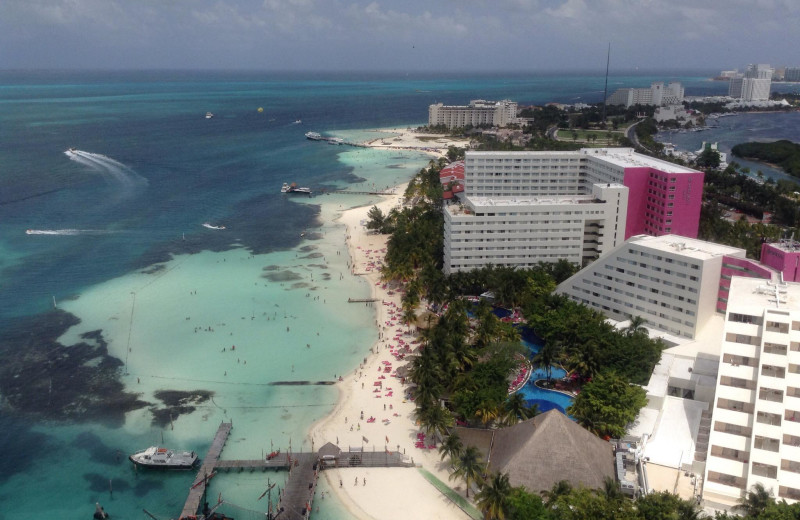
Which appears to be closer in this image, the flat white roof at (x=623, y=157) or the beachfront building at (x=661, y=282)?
the beachfront building at (x=661, y=282)

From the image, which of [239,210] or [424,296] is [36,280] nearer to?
[239,210]

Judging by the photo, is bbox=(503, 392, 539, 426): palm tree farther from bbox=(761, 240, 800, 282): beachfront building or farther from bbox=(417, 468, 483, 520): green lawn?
bbox=(761, 240, 800, 282): beachfront building

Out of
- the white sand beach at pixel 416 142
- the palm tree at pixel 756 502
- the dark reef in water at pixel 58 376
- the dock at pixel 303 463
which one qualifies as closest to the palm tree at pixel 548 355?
the dock at pixel 303 463

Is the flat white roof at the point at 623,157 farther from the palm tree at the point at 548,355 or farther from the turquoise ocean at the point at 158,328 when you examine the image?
the palm tree at the point at 548,355

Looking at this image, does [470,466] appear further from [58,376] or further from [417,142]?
[417,142]

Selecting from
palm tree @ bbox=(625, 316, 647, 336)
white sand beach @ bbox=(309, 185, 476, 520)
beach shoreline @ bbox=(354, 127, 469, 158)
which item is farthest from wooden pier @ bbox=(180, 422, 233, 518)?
beach shoreline @ bbox=(354, 127, 469, 158)

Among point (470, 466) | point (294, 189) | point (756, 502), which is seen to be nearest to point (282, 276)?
point (470, 466)

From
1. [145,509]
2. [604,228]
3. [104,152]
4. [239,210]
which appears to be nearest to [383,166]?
[239,210]
